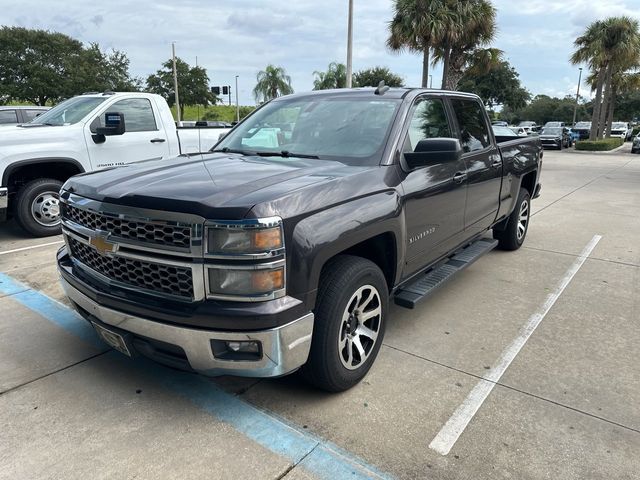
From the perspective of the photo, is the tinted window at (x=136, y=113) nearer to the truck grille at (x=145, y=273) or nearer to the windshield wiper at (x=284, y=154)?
the windshield wiper at (x=284, y=154)

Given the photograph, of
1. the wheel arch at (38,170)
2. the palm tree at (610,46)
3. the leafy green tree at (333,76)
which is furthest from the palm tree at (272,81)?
the wheel arch at (38,170)

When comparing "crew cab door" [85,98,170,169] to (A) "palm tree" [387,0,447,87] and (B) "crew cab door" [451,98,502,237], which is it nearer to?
(B) "crew cab door" [451,98,502,237]

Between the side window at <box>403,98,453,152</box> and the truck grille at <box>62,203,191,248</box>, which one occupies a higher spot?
the side window at <box>403,98,453,152</box>

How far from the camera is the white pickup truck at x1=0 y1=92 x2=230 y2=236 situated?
6.31 metres

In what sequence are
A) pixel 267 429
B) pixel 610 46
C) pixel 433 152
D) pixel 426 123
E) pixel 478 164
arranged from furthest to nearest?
1. pixel 610 46
2. pixel 478 164
3. pixel 426 123
4. pixel 433 152
5. pixel 267 429

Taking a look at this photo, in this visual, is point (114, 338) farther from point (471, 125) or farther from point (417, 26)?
point (417, 26)

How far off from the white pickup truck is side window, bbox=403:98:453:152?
285cm

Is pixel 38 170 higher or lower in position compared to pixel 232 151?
lower

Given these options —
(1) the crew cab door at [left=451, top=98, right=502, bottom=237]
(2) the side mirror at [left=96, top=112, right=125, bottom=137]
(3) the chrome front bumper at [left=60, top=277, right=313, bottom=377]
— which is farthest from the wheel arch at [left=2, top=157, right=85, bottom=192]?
(1) the crew cab door at [left=451, top=98, right=502, bottom=237]

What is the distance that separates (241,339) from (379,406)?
1.02 m

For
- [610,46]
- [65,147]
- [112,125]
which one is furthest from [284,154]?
[610,46]

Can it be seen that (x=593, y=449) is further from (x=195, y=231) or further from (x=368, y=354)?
(x=195, y=231)

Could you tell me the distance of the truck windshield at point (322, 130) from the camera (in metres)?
3.41

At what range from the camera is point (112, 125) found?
641 cm
